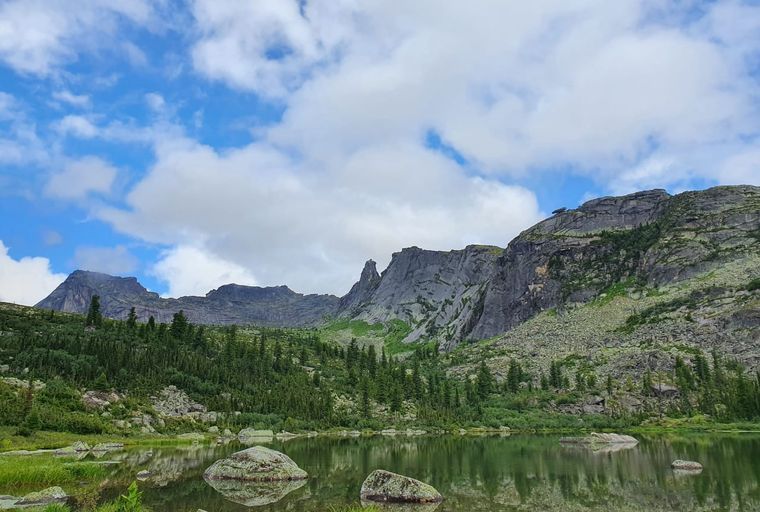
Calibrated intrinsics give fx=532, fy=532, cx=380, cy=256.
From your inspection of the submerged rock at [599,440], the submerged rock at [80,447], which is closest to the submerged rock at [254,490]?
the submerged rock at [80,447]

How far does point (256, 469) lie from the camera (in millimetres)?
47156

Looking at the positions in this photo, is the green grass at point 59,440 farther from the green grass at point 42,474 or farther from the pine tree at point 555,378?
the pine tree at point 555,378

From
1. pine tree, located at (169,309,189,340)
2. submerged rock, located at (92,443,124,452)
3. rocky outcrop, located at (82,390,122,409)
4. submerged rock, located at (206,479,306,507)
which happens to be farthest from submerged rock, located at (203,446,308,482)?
pine tree, located at (169,309,189,340)

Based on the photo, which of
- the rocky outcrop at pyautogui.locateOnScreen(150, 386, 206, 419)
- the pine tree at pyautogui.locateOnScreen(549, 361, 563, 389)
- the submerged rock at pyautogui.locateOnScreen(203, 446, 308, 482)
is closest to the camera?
the submerged rock at pyautogui.locateOnScreen(203, 446, 308, 482)

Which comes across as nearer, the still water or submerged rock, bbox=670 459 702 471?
the still water

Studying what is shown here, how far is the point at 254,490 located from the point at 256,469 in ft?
23.1

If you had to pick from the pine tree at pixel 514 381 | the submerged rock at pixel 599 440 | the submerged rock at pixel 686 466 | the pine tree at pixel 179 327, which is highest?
the pine tree at pixel 179 327

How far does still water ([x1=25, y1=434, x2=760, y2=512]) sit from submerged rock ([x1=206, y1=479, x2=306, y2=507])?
0.28ft

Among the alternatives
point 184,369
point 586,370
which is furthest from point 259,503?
point 586,370

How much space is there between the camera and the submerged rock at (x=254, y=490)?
35.4 m

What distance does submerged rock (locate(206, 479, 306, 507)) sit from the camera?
35.4 metres

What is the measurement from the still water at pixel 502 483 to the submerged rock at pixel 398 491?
3.45 ft

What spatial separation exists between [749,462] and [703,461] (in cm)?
417

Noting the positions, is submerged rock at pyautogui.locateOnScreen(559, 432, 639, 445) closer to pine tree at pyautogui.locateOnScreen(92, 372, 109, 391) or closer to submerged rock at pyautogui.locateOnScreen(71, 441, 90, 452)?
submerged rock at pyautogui.locateOnScreen(71, 441, 90, 452)
